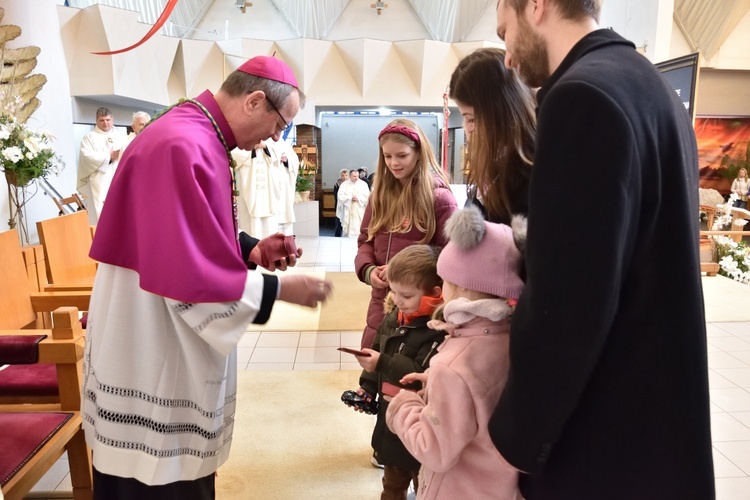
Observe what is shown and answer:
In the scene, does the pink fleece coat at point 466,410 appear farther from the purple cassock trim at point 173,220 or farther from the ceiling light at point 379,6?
the ceiling light at point 379,6

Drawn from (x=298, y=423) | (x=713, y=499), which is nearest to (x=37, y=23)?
(x=298, y=423)

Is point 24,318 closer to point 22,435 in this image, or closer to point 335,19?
point 22,435

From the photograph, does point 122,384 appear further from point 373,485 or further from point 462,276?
point 373,485

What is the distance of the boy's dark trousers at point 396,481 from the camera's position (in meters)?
2.04

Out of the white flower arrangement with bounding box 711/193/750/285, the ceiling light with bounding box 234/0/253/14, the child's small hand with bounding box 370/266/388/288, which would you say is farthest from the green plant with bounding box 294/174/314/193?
the child's small hand with bounding box 370/266/388/288

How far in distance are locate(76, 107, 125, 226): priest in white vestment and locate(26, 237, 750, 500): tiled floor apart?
14.1ft

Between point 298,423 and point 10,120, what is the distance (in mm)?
3830

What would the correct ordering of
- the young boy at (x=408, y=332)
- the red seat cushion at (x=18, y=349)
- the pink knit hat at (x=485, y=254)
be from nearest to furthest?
the pink knit hat at (x=485, y=254)
the young boy at (x=408, y=332)
the red seat cushion at (x=18, y=349)

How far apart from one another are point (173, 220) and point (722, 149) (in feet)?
48.1

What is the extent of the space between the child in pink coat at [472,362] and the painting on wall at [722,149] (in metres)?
13.4

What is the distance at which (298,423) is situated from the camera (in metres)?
3.17

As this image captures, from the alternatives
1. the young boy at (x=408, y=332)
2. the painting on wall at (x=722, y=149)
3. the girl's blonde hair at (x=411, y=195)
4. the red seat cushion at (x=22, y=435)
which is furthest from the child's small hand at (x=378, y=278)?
the painting on wall at (x=722, y=149)

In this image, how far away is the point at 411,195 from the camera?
242cm

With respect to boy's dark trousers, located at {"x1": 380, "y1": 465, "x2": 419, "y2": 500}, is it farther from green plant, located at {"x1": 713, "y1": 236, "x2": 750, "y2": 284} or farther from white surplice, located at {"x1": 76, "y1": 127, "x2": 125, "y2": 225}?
green plant, located at {"x1": 713, "y1": 236, "x2": 750, "y2": 284}
